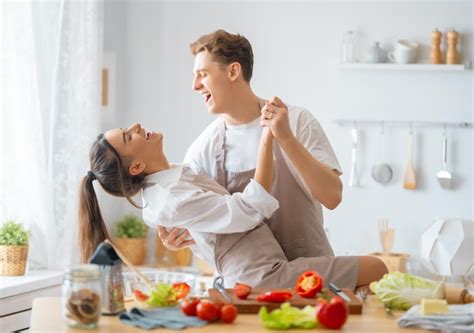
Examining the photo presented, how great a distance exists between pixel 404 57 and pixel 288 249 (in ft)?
8.52

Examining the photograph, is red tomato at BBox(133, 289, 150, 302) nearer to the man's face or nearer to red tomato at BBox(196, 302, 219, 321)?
red tomato at BBox(196, 302, 219, 321)

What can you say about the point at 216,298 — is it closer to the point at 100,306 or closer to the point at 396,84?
the point at 100,306

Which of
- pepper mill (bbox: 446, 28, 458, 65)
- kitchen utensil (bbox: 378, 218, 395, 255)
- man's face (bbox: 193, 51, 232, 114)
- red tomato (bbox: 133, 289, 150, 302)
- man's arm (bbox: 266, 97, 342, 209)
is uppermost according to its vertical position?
pepper mill (bbox: 446, 28, 458, 65)

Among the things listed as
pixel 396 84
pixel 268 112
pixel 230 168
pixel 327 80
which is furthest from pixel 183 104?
pixel 268 112

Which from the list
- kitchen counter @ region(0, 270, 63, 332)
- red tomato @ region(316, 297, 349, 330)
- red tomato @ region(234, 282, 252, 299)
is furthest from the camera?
kitchen counter @ region(0, 270, 63, 332)

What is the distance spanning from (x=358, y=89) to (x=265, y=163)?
2.84 meters

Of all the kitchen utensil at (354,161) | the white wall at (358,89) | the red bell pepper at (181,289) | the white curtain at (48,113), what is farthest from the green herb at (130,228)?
the red bell pepper at (181,289)

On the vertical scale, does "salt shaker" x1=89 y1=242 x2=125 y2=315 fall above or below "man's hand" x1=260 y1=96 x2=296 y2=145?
below

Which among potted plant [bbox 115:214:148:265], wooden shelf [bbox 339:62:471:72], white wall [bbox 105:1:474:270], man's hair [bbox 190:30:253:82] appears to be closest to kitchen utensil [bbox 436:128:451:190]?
white wall [bbox 105:1:474:270]

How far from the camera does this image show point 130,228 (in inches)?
215

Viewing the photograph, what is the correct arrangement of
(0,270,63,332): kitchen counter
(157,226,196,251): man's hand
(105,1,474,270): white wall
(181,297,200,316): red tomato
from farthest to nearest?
1. (105,1,474,270): white wall
2. (0,270,63,332): kitchen counter
3. (157,226,196,251): man's hand
4. (181,297,200,316): red tomato

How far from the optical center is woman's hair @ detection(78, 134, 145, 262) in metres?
2.75

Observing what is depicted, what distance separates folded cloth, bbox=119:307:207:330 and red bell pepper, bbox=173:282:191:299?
104 millimetres

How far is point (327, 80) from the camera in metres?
5.43
